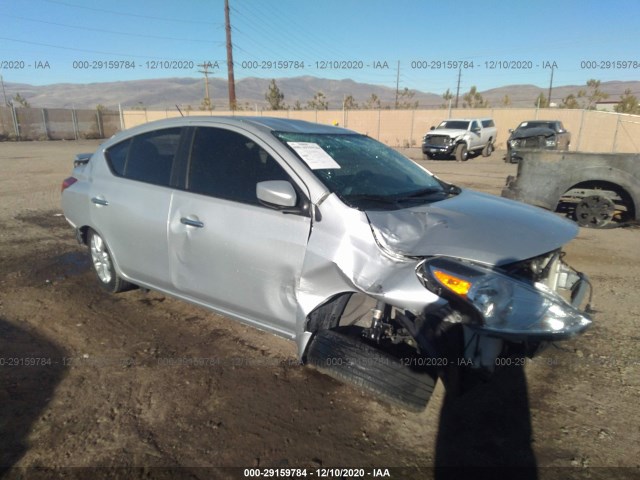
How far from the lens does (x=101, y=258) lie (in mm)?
4344

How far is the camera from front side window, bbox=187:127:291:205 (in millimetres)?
3043

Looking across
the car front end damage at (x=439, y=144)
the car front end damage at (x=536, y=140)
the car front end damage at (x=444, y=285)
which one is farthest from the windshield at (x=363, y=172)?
the car front end damage at (x=439, y=144)

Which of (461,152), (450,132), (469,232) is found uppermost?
(469,232)

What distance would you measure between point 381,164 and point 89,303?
122 inches

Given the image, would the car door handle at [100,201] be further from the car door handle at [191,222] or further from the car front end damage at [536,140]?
the car front end damage at [536,140]

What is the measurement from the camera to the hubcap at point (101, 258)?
13.9 feet

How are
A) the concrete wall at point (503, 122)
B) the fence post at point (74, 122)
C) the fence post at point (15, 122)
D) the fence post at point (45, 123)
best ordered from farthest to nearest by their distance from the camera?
the fence post at point (74, 122) < the fence post at point (45, 123) < the fence post at point (15, 122) < the concrete wall at point (503, 122)

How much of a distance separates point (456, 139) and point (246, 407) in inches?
794

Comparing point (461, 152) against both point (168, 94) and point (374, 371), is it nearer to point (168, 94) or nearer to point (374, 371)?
point (374, 371)

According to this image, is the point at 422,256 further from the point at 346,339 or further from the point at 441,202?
the point at 441,202

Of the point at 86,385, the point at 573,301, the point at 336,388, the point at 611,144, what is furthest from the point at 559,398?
the point at 611,144

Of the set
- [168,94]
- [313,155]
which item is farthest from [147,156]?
[168,94]

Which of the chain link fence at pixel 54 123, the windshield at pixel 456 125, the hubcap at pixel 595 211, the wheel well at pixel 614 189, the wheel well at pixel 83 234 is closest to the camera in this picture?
the wheel well at pixel 83 234

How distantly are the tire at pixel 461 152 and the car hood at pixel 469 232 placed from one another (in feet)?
62.4
